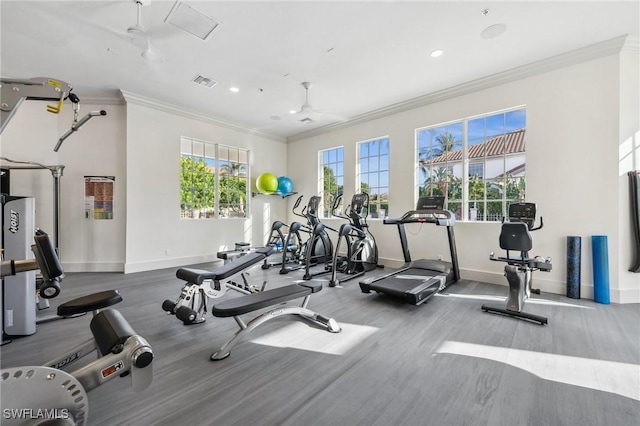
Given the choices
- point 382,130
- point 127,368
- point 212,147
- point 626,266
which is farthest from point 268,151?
point 626,266

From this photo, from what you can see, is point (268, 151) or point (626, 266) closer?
point (626, 266)

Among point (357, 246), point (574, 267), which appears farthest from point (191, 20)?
point (574, 267)

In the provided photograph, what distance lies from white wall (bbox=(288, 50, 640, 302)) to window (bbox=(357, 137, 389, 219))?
4.11ft

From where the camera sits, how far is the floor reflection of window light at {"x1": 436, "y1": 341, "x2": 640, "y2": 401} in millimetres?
1777

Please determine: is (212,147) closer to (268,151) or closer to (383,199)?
(268,151)

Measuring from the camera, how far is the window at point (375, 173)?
19.1ft

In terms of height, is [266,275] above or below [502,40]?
below

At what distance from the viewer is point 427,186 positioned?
519 cm

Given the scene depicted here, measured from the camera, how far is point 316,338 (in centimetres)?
243

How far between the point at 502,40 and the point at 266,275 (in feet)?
16.5

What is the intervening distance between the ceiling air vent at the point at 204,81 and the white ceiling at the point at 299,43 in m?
0.10

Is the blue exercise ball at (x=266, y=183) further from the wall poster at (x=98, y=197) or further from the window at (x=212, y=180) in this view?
the wall poster at (x=98, y=197)

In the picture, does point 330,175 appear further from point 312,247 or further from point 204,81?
point 204,81

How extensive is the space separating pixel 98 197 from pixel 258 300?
5.02m
